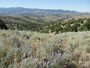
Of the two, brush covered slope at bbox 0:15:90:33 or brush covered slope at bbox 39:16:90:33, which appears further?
brush covered slope at bbox 39:16:90:33

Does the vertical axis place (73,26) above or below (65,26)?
above

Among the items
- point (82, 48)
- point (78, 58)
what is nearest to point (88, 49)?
point (82, 48)

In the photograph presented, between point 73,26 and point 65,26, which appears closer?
point 73,26

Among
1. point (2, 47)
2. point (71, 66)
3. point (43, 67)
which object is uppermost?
point (2, 47)

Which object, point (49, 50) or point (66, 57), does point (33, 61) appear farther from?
point (49, 50)

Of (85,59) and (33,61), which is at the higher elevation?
(33,61)

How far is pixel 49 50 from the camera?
382cm

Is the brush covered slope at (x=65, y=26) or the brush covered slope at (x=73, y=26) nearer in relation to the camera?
the brush covered slope at (x=65, y=26)

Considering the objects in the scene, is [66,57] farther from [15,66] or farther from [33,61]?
[15,66]

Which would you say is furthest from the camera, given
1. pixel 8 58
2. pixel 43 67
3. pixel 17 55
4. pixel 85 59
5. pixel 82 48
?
pixel 82 48

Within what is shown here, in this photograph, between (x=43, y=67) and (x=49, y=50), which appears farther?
(x=49, y=50)

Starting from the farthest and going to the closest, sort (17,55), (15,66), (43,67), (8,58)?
(17,55) → (8,58) → (43,67) → (15,66)

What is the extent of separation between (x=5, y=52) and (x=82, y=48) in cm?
243

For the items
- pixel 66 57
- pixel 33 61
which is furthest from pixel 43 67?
pixel 66 57
